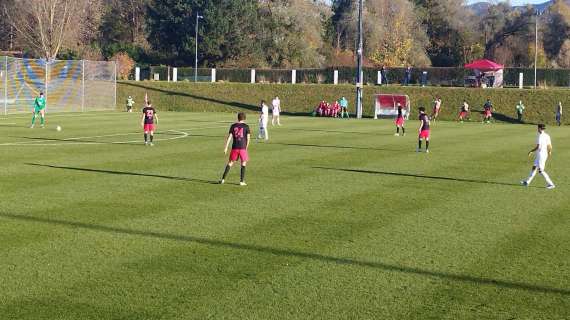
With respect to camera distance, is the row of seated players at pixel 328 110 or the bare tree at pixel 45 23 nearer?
the row of seated players at pixel 328 110

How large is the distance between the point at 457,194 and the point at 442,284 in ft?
27.9

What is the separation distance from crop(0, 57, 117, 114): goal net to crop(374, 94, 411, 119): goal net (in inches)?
871

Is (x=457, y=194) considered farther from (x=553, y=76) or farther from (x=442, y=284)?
(x=553, y=76)

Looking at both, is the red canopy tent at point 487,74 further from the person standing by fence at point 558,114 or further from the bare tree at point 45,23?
the bare tree at point 45,23

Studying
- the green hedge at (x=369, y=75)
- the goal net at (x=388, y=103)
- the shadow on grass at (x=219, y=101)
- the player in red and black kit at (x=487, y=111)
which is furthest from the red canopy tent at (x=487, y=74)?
the shadow on grass at (x=219, y=101)

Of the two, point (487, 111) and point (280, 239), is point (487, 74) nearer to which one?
point (487, 111)

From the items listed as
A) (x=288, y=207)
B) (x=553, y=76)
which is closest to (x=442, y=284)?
(x=288, y=207)

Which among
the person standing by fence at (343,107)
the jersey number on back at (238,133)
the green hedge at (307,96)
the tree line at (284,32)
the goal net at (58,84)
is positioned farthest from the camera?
the tree line at (284,32)

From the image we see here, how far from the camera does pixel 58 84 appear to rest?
60.0 m

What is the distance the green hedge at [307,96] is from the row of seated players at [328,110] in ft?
9.19

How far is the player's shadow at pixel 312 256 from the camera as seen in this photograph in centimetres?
1076

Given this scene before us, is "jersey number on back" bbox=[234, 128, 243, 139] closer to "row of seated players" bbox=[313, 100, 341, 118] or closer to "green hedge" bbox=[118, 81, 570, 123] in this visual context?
"row of seated players" bbox=[313, 100, 341, 118]

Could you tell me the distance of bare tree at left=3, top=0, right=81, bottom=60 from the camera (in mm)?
86312

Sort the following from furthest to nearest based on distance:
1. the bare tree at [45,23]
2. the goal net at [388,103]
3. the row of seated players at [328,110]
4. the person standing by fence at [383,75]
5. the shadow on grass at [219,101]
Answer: the bare tree at [45,23], the person standing by fence at [383,75], the shadow on grass at [219,101], the goal net at [388,103], the row of seated players at [328,110]
